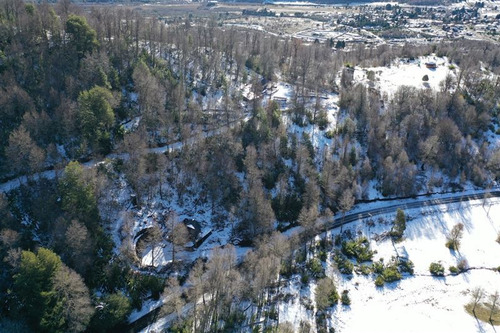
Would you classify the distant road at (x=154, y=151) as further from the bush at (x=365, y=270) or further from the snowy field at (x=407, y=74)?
the snowy field at (x=407, y=74)

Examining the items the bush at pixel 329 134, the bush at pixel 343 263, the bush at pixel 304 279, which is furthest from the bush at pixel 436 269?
the bush at pixel 329 134

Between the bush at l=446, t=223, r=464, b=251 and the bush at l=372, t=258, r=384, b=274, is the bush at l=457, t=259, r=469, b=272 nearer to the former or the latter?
the bush at l=446, t=223, r=464, b=251

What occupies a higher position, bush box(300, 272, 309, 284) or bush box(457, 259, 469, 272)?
bush box(300, 272, 309, 284)

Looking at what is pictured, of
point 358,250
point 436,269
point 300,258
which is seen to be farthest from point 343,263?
point 436,269

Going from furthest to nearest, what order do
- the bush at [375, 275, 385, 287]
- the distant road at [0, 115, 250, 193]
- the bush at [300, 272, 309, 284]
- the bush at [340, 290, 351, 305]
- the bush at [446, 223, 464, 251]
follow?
the bush at [446, 223, 464, 251] < the distant road at [0, 115, 250, 193] < the bush at [375, 275, 385, 287] < the bush at [300, 272, 309, 284] < the bush at [340, 290, 351, 305]

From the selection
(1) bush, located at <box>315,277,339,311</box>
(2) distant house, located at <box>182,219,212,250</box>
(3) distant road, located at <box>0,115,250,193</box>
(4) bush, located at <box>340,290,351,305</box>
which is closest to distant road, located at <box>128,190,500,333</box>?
(4) bush, located at <box>340,290,351,305</box>

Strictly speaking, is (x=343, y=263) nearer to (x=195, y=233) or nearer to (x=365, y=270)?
(x=365, y=270)
